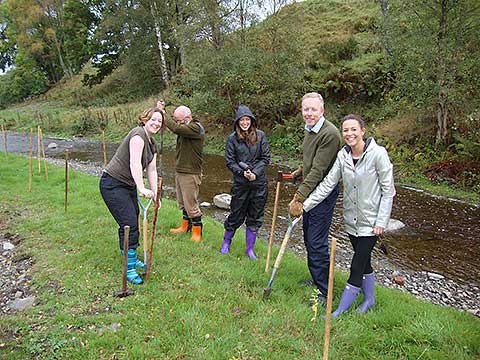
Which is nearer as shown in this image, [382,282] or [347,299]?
[347,299]

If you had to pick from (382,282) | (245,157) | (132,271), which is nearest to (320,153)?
(245,157)

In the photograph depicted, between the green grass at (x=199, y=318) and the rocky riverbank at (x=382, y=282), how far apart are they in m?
0.26

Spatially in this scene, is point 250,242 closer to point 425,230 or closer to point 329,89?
point 425,230

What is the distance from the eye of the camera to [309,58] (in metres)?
20.3

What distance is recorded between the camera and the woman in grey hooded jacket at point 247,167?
5.57 meters

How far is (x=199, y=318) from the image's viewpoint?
165 inches

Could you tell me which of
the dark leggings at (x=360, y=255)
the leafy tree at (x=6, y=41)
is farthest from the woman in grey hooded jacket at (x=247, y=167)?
the leafy tree at (x=6, y=41)

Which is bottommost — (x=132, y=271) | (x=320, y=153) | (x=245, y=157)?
(x=132, y=271)

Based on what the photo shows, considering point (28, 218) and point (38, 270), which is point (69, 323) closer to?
point (38, 270)

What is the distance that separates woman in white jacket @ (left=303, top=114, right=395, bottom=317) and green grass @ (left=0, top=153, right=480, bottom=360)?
1.80 feet

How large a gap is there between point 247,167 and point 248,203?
0.68 meters

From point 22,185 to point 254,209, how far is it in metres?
8.34

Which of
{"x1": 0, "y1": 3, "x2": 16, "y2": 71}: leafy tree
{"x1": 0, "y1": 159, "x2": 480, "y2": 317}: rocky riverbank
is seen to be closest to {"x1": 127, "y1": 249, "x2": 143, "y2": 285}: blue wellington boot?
{"x1": 0, "y1": 159, "x2": 480, "y2": 317}: rocky riverbank

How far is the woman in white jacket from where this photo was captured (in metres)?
3.93
